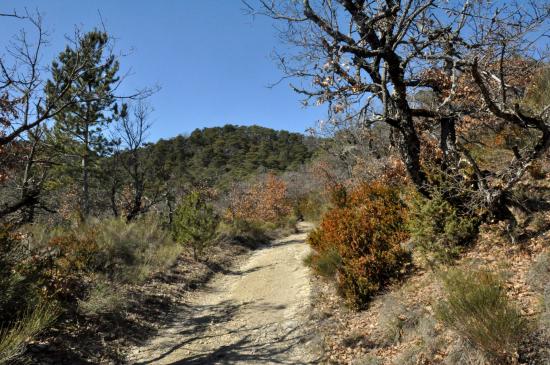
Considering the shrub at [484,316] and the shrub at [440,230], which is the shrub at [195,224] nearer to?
the shrub at [440,230]

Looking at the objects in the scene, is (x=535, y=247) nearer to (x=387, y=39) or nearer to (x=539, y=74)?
(x=387, y=39)

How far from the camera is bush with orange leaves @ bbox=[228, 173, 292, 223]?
24.0 meters

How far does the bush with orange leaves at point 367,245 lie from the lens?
23.1 ft

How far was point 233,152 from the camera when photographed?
59.1 metres

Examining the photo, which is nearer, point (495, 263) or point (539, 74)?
point (495, 263)

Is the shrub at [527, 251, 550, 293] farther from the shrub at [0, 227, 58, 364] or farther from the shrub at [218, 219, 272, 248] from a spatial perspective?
the shrub at [218, 219, 272, 248]

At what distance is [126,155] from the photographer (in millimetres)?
17672

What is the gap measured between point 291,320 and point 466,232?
139 inches

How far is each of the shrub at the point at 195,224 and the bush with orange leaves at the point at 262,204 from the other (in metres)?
8.95

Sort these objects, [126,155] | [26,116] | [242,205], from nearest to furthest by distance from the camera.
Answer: [26,116] → [126,155] → [242,205]

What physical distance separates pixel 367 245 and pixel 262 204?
17.3 metres

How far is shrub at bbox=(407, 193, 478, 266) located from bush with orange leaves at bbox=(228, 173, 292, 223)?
52.5 ft

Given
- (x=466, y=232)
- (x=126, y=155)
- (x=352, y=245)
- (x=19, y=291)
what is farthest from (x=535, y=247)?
(x=126, y=155)

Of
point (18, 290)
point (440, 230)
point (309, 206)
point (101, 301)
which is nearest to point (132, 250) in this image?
point (101, 301)
